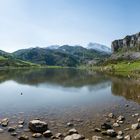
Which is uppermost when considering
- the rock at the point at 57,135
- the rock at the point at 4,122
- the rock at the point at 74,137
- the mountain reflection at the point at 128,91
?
the mountain reflection at the point at 128,91

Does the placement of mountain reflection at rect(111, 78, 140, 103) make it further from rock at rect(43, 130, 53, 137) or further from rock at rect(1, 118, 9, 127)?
rock at rect(1, 118, 9, 127)

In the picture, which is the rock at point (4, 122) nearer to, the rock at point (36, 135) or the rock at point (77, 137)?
the rock at point (36, 135)

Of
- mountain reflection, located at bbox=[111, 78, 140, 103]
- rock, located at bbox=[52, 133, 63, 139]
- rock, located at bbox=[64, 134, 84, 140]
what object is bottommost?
rock, located at bbox=[52, 133, 63, 139]

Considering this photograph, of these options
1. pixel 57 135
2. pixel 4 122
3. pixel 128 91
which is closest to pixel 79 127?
pixel 57 135

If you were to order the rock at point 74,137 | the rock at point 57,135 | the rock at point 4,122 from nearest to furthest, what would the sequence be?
the rock at point 74,137 < the rock at point 57,135 < the rock at point 4,122

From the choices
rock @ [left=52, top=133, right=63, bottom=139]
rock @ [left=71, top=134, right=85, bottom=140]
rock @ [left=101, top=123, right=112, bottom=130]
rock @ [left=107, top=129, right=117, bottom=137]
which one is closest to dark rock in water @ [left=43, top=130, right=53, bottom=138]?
rock @ [left=52, top=133, right=63, bottom=139]

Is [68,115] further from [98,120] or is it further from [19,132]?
[19,132]

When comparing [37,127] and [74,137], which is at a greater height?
[37,127]

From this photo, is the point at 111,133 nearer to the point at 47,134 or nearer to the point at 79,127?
the point at 79,127

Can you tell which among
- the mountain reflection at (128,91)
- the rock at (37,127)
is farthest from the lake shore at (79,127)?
the mountain reflection at (128,91)

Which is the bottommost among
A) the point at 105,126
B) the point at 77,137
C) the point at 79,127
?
the point at 79,127

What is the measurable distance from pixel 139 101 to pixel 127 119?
782 inches

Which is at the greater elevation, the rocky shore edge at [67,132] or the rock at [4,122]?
the rock at [4,122]

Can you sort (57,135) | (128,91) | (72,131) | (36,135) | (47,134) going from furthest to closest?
(128,91) → (72,131) → (47,134) → (57,135) → (36,135)
